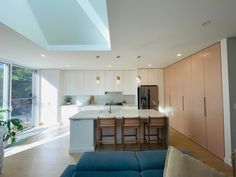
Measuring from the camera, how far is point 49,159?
3404 millimetres

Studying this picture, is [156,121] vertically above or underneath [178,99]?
underneath

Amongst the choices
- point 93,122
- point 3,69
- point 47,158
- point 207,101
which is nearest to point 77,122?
point 93,122

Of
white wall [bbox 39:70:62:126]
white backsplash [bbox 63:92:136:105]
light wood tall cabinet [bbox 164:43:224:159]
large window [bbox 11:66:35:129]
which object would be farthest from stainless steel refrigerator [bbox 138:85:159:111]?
large window [bbox 11:66:35:129]

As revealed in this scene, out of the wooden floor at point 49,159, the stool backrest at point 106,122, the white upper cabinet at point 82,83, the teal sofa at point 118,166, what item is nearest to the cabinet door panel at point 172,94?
the wooden floor at point 49,159

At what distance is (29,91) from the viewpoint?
6117 millimetres

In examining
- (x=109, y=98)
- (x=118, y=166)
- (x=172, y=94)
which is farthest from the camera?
(x=109, y=98)

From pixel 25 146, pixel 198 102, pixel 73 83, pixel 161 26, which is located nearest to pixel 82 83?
pixel 73 83

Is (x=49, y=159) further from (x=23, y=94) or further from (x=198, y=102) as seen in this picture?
(x=198, y=102)

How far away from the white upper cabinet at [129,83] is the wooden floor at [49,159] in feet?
9.94

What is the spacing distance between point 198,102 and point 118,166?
Result: 3162 millimetres

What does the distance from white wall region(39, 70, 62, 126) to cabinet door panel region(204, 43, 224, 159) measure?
216 inches

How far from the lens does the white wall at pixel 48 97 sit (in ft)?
21.6

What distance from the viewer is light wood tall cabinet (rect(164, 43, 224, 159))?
340cm

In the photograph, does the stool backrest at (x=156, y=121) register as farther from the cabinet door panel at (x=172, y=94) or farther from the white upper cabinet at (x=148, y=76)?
the white upper cabinet at (x=148, y=76)
